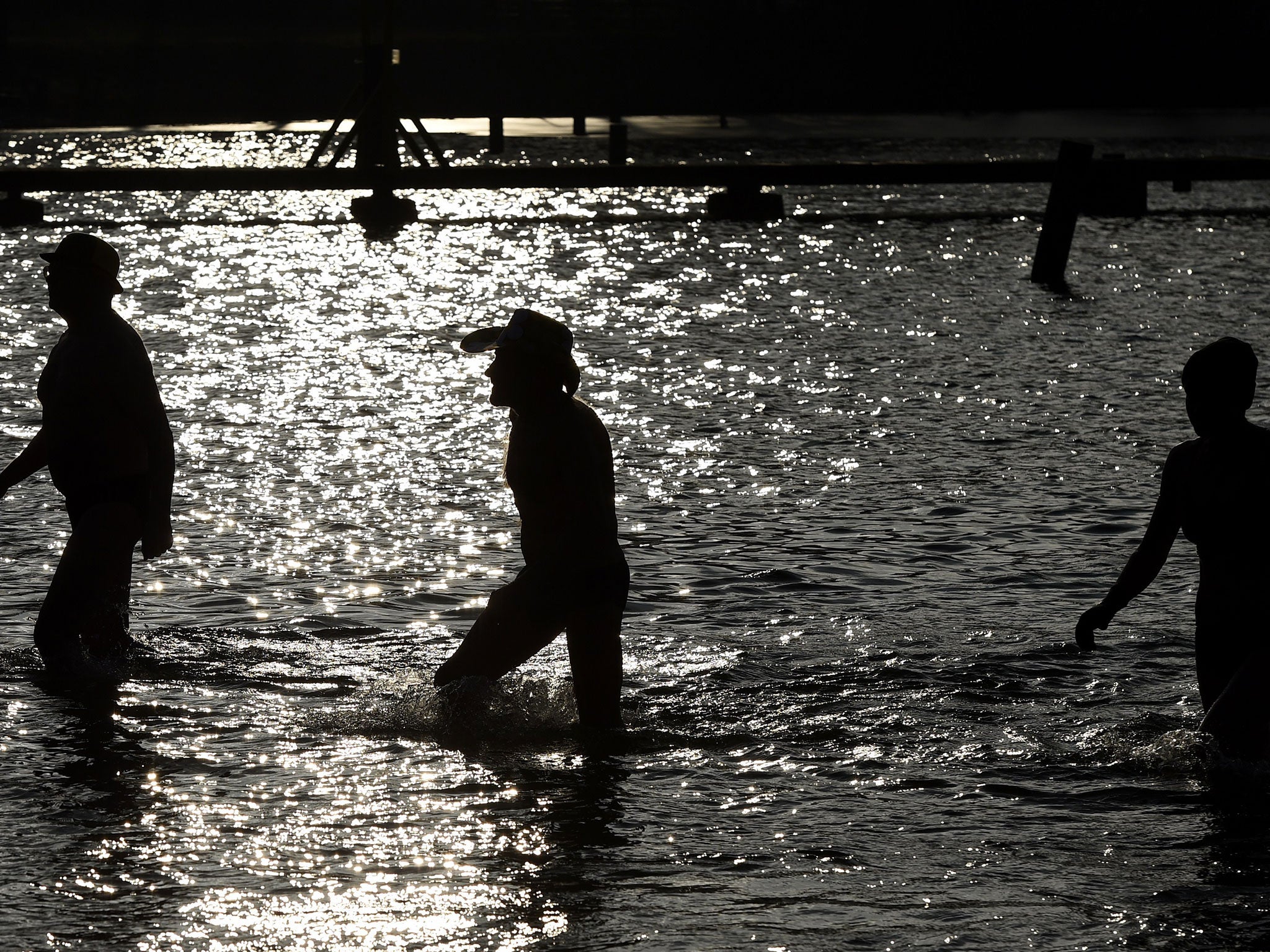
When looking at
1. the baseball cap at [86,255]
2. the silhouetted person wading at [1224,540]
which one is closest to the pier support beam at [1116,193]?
the baseball cap at [86,255]

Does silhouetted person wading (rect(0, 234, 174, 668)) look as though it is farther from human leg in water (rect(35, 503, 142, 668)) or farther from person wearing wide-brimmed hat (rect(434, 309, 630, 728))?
person wearing wide-brimmed hat (rect(434, 309, 630, 728))

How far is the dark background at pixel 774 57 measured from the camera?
182 feet

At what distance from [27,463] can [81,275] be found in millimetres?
813

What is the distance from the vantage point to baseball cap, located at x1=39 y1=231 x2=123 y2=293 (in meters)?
7.58

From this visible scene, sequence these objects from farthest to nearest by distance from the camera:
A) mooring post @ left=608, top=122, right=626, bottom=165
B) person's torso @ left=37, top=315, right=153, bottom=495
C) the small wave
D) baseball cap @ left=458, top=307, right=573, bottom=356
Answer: mooring post @ left=608, top=122, right=626, bottom=165 < person's torso @ left=37, top=315, right=153, bottom=495 < the small wave < baseball cap @ left=458, top=307, right=573, bottom=356

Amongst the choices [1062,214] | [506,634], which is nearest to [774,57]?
[1062,214]

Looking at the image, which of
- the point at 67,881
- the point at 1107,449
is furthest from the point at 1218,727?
the point at 1107,449

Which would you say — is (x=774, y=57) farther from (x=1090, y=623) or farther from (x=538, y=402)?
(x=1090, y=623)

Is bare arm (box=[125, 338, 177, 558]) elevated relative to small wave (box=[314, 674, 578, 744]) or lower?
elevated

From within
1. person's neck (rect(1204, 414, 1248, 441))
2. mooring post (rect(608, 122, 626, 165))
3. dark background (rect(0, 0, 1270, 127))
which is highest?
dark background (rect(0, 0, 1270, 127))

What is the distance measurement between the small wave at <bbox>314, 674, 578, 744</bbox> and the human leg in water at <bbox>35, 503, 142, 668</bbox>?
1.01 metres

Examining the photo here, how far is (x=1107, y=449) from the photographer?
1218 cm

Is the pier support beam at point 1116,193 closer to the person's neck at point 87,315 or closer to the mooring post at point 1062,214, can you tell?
the mooring post at point 1062,214

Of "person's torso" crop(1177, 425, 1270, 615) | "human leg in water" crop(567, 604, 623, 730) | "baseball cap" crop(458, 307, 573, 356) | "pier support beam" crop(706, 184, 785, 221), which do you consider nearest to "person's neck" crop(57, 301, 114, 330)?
"baseball cap" crop(458, 307, 573, 356)
